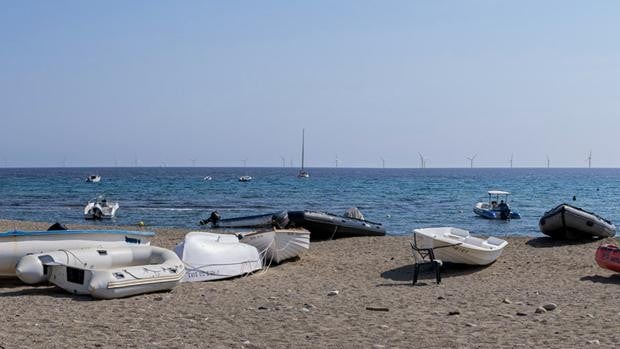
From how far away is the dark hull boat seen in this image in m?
23.2

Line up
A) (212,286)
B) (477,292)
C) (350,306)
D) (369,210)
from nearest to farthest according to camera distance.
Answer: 1. (350,306)
2. (477,292)
3. (212,286)
4. (369,210)

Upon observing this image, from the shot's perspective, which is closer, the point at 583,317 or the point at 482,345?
the point at 482,345

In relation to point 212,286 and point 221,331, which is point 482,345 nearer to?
point 221,331

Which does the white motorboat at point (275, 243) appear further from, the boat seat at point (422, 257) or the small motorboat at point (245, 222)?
the small motorboat at point (245, 222)

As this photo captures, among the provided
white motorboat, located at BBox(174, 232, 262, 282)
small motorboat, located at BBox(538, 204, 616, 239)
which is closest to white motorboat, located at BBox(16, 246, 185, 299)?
white motorboat, located at BBox(174, 232, 262, 282)

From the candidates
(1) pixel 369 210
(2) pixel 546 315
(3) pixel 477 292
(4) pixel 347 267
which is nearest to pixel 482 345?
(2) pixel 546 315

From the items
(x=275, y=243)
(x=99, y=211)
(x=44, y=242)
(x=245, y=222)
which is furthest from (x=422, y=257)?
(x=99, y=211)

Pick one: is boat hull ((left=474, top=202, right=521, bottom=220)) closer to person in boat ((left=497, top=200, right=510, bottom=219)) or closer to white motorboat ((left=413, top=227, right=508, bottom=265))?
person in boat ((left=497, top=200, right=510, bottom=219))

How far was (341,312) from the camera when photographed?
35.9 ft

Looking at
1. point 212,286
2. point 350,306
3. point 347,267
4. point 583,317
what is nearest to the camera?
point 583,317

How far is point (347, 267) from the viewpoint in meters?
17.5

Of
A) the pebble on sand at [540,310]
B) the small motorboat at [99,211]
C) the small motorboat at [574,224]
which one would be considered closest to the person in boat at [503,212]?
the small motorboat at [574,224]

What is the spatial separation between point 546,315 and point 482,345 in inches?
96.0

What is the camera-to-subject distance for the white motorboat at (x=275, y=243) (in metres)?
17.3
